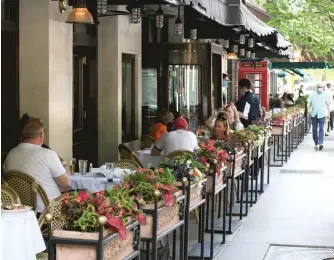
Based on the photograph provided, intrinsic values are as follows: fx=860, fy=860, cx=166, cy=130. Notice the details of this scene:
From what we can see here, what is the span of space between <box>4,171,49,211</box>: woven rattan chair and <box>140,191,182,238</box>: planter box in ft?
4.18

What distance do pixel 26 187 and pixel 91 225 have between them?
2.64 m

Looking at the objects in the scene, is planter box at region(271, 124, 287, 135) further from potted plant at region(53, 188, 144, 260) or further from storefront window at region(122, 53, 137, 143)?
potted plant at region(53, 188, 144, 260)

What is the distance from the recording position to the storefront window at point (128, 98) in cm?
1617

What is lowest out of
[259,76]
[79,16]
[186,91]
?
[186,91]

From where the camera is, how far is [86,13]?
1094cm

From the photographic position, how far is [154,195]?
6.52 metres

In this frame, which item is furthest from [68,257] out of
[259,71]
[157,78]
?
[259,71]

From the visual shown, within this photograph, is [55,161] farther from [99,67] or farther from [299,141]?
[299,141]

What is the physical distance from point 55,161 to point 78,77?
20.6 ft

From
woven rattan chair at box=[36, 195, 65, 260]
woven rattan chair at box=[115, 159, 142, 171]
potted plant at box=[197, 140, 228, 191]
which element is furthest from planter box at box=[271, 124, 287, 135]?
woven rattan chair at box=[36, 195, 65, 260]

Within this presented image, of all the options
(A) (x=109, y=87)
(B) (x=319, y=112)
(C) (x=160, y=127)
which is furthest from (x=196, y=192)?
(B) (x=319, y=112)

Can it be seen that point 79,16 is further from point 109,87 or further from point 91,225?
point 91,225

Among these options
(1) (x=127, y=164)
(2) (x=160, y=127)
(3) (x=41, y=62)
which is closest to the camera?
(1) (x=127, y=164)

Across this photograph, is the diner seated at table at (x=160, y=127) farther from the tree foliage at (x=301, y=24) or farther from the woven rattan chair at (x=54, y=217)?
the tree foliage at (x=301, y=24)
